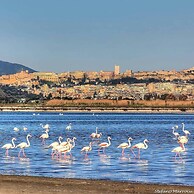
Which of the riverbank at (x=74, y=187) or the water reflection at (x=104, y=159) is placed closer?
the riverbank at (x=74, y=187)

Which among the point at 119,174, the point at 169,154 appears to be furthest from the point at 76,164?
the point at 169,154

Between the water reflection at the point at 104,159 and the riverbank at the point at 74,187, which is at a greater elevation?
the riverbank at the point at 74,187

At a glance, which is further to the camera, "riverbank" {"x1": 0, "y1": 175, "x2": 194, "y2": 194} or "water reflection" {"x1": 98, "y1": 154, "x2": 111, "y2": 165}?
"water reflection" {"x1": 98, "y1": 154, "x2": 111, "y2": 165}

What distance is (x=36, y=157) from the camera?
3300 cm

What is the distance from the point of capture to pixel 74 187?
19516 mm

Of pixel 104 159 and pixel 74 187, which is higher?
pixel 74 187

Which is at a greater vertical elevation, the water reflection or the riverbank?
the riverbank

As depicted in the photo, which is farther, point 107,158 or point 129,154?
point 129,154

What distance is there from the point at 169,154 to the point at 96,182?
14.2 metres

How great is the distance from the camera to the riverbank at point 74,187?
60.4ft

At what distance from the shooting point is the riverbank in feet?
60.4

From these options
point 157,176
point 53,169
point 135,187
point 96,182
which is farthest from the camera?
point 53,169

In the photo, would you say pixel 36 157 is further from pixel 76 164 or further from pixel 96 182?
pixel 96 182

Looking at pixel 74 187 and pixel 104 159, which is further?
pixel 104 159
